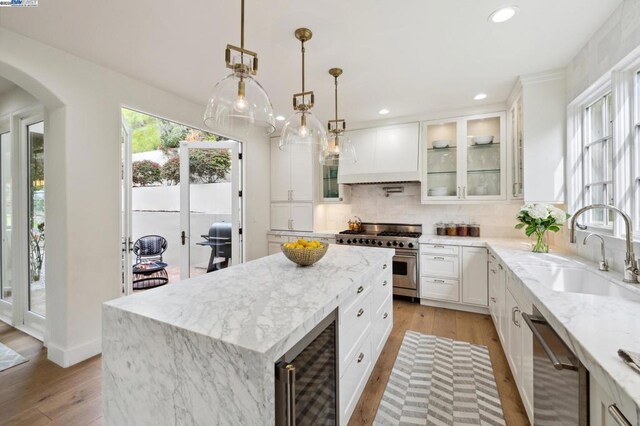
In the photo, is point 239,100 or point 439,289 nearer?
point 239,100

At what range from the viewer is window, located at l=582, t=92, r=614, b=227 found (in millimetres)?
2092

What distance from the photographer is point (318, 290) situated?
144cm

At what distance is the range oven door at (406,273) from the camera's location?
374 centimetres

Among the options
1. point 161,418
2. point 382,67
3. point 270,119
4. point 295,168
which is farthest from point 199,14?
point 295,168

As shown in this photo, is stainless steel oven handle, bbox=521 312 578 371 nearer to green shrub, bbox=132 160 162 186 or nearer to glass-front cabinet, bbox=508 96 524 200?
glass-front cabinet, bbox=508 96 524 200

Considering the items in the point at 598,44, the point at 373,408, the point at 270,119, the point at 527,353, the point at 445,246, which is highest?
the point at 598,44

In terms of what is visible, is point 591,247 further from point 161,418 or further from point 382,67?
point 161,418

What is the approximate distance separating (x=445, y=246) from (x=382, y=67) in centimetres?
225

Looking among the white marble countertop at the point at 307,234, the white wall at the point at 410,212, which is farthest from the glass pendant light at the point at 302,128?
the white wall at the point at 410,212

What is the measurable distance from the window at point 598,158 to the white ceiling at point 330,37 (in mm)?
558

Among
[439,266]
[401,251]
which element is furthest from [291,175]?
[439,266]

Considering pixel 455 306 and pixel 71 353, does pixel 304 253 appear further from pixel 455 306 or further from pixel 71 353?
pixel 455 306

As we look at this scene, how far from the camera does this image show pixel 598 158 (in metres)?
2.28

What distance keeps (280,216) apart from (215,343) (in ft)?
12.5
